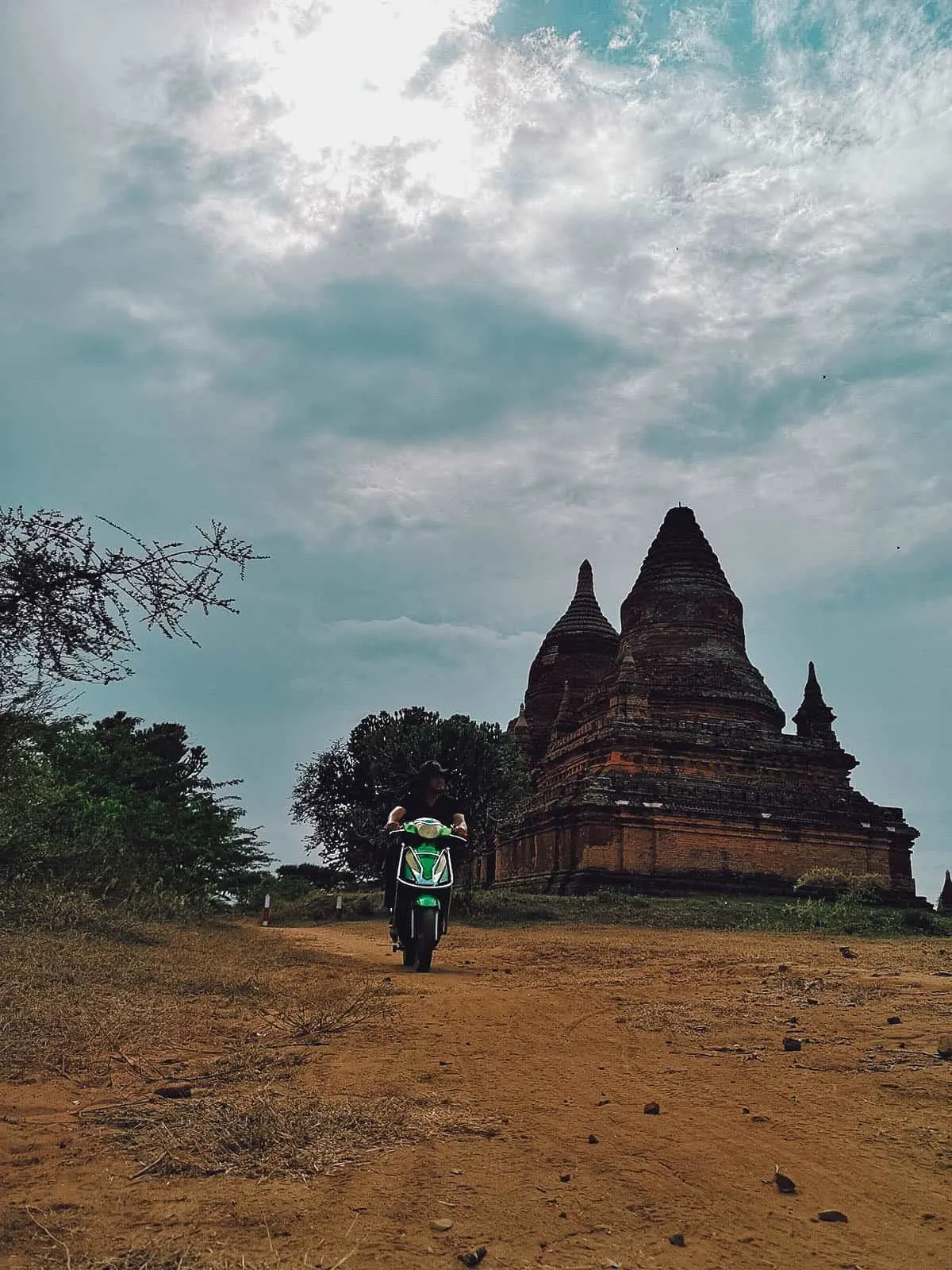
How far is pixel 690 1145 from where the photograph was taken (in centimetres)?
347

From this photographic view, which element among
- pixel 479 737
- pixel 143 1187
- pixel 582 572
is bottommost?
pixel 143 1187

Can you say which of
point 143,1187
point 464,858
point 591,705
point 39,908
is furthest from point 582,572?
point 143,1187

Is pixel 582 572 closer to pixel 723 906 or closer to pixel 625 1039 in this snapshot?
pixel 723 906

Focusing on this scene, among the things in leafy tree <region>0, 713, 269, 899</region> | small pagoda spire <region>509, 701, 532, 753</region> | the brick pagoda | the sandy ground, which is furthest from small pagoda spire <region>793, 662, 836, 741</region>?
the sandy ground

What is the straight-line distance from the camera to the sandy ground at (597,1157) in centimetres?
265

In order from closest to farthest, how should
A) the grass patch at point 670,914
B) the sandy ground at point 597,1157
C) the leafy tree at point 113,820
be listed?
the sandy ground at point 597,1157 → the leafy tree at point 113,820 → the grass patch at point 670,914

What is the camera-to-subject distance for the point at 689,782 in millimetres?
24703

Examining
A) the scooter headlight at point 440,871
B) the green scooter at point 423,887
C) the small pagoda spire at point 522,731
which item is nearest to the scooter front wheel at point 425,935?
the green scooter at point 423,887

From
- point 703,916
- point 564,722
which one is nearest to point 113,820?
point 703,916

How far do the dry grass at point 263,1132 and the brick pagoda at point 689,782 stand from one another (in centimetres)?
1987

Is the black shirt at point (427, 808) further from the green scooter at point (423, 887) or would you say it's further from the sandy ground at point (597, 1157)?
the sandy ground at point (597, 1157)

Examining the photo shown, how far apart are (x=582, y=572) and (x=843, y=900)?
22189mm

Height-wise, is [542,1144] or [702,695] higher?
[702,695]

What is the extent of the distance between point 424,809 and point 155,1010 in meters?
3.99
